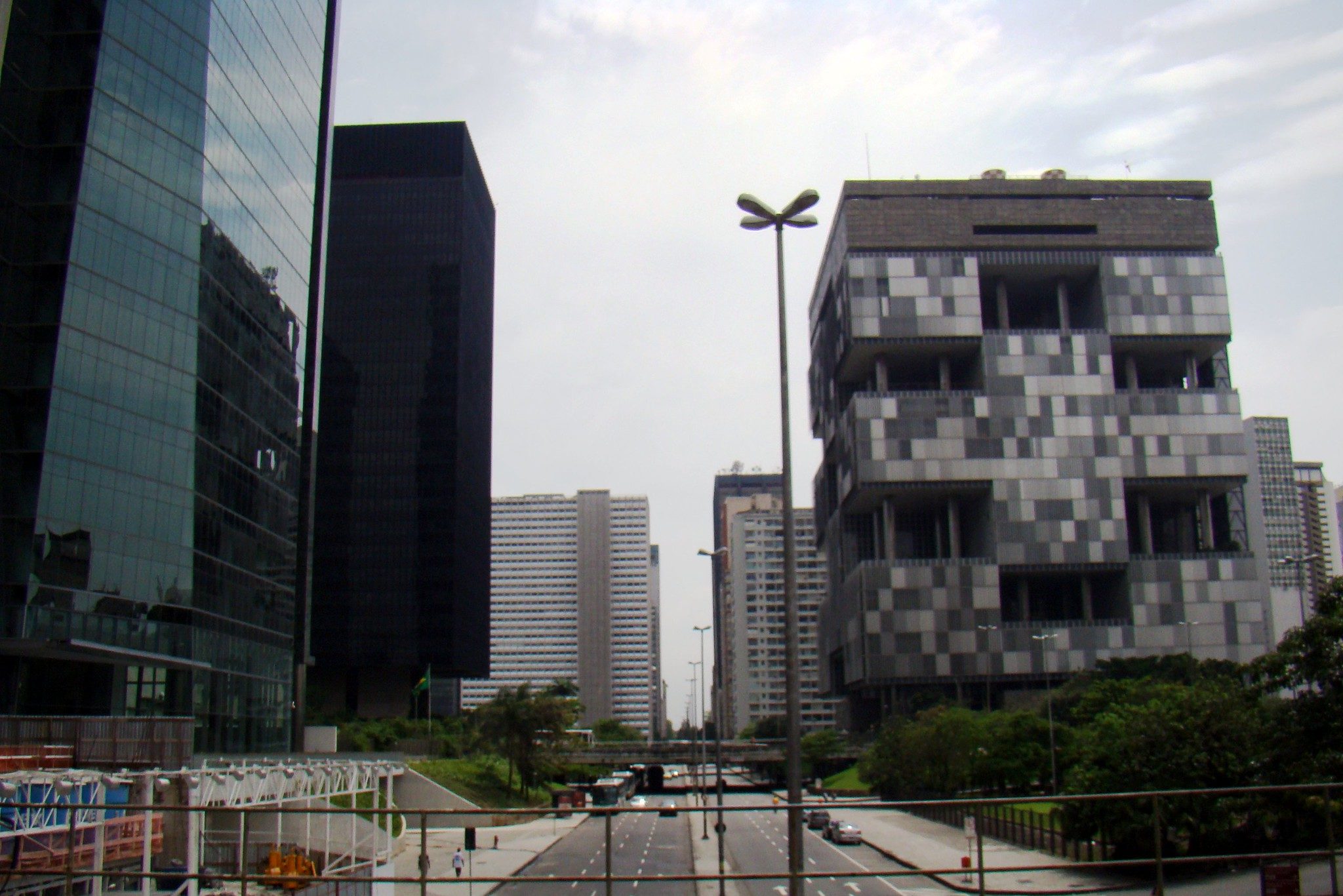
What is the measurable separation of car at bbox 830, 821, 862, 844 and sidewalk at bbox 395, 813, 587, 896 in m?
12.9

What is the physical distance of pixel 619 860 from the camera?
190 ft

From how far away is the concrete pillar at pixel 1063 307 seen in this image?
129625 mm

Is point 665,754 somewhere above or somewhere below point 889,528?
below

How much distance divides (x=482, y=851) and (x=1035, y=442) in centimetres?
7926

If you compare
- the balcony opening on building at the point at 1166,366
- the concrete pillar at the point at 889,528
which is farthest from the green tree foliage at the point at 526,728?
the balcony opening on building at the point at 1166,366

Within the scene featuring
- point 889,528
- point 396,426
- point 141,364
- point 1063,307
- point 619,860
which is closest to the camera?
point 619,860

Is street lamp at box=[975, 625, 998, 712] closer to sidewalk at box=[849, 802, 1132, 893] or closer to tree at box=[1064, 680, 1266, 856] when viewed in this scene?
sidewalk at box=[849, 802, 1132, 893]

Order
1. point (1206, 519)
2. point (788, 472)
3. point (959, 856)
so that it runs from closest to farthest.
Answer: point (788, 472)
point (959, 856)
point (1206, 519)

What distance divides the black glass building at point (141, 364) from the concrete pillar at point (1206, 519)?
302 ft

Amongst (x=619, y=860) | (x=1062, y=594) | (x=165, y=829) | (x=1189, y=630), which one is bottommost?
(x=619, y=860)

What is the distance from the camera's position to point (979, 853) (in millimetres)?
14562

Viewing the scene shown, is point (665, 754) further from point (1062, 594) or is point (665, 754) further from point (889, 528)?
point (1062, 594)

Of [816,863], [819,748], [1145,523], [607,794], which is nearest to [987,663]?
[819,748]

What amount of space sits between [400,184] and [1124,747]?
15270cm
